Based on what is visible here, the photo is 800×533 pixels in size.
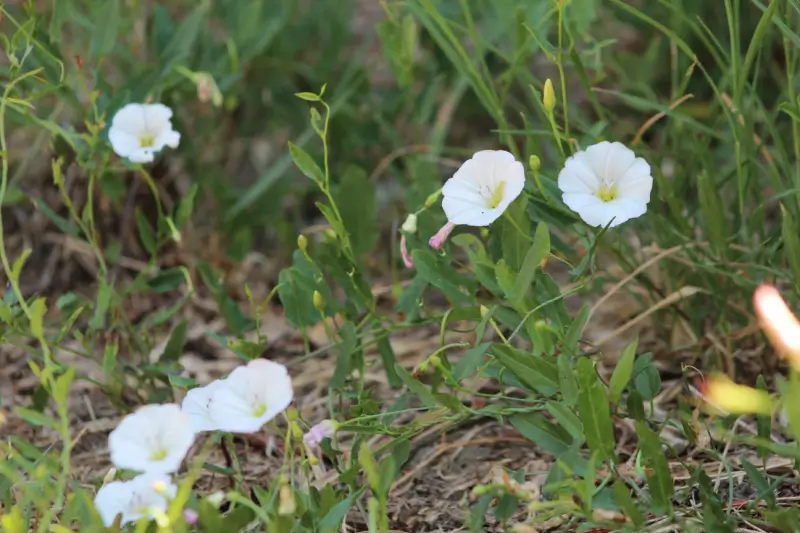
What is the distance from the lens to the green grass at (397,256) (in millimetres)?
899

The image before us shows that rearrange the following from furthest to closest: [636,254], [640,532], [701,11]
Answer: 1. [701,11]
2. [636,254]
3. [640,532]

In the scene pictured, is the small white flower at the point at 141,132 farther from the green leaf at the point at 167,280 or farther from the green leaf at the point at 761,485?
the green leaf at the point at 761,485

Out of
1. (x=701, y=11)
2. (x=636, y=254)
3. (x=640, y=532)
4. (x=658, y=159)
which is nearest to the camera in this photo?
(x=640, y=532)

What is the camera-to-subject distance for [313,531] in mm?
874

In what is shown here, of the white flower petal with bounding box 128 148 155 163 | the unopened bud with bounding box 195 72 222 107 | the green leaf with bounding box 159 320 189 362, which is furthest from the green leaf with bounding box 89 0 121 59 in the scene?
the green leaf with bounding box 159 320 189 362

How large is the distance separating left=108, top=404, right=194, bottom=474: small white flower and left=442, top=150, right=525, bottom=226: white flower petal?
33 centimetres

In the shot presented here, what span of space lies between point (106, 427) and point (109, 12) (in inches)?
22.7

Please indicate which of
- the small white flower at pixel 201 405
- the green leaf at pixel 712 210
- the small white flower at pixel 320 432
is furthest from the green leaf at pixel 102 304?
the green leaf at pixel 712 210

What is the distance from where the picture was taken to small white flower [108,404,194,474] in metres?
0.84

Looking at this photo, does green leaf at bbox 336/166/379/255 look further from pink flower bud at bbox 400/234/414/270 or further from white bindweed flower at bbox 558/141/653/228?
white bindweed flower at bbox 558/141/653/228

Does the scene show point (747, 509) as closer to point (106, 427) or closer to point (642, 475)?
point (642, 475)

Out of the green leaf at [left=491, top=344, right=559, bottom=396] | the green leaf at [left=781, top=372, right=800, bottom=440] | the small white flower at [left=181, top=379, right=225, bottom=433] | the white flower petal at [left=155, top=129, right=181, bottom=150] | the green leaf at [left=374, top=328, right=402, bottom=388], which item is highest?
the green leaf at [left=781, top=372, right=800, bottom=440]

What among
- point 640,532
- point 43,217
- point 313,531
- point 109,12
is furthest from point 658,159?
point 43,217

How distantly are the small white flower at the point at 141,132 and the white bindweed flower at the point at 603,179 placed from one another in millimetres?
467
